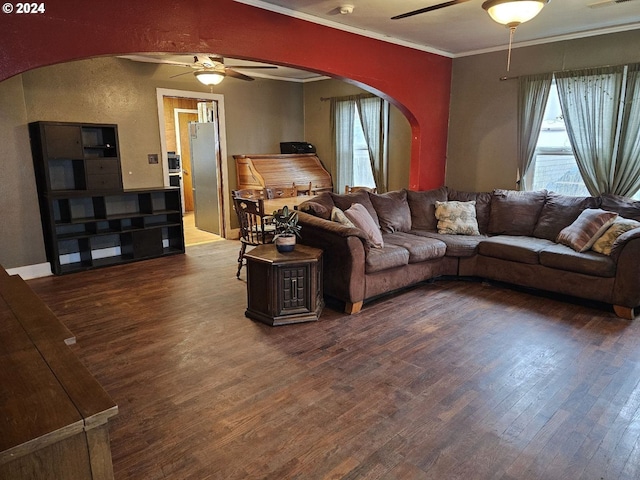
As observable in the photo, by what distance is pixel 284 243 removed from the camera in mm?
3646

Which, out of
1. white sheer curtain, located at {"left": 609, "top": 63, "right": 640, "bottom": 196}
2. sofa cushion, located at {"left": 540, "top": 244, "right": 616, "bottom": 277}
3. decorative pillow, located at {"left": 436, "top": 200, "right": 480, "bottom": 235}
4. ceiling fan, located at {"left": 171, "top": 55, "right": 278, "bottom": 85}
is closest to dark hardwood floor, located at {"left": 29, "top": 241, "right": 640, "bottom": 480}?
sofa cushion, located at {"left": 540, "top": 244, "right": 616, "bottom": 277}

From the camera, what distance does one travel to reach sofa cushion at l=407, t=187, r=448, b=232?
5.27m

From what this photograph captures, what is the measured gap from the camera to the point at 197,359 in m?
3.01

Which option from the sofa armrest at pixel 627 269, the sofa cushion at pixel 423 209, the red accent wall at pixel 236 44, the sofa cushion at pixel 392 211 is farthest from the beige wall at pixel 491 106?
the sofa armrest at pixel 627 269

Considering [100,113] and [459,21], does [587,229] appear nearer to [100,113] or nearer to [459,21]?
[459,21]

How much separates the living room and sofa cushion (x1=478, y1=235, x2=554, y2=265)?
416 mm

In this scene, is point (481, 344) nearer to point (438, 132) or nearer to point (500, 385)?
point (500, 385)

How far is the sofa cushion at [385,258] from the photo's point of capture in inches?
153

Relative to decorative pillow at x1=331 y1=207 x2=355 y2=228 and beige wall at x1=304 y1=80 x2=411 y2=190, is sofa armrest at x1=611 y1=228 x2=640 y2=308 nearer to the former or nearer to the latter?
Result: decorative pillow at x1=331 y1=207 x2=355 y2=228

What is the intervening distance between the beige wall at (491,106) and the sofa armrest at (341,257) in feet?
8.69

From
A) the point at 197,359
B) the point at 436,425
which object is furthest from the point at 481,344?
the point at 197,359

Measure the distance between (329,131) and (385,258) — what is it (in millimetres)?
3856

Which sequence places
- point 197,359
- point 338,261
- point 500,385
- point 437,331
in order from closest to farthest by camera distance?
point 500,385 < point 197,359 < point 437,331 < point 338,261

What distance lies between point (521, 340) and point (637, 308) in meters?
1.49
